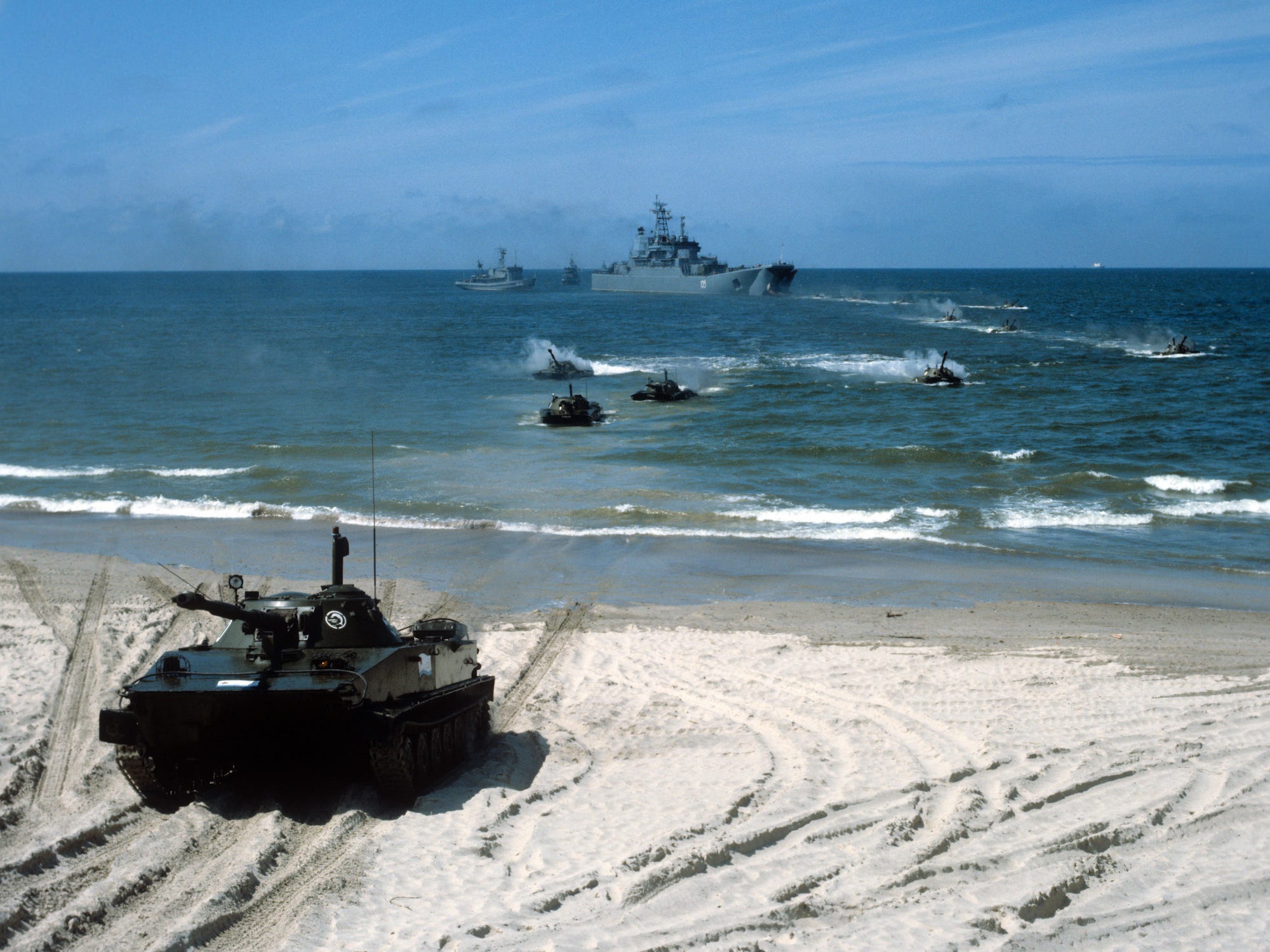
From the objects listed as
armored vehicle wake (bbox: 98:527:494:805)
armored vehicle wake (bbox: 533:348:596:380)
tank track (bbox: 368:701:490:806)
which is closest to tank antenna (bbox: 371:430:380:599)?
armored vehicle wake (bbox: 98:527:494:805)

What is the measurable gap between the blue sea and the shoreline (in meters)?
0.21

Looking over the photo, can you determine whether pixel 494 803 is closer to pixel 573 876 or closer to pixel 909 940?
pixel 573 876

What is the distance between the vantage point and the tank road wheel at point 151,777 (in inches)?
343

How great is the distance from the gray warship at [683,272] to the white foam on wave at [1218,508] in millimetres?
97386

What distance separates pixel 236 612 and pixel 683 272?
391 feet

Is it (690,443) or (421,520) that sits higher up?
(690,443)

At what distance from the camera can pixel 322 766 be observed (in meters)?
8.98

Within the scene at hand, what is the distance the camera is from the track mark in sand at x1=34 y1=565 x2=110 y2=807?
924 cm

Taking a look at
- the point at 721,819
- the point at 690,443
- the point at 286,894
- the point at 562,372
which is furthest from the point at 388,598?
the point at 562,372

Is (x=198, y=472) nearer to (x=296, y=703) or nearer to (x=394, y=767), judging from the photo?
(x=296, y=703)

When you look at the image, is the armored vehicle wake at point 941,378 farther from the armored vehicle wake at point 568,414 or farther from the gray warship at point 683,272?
the gray warship at point 683,272

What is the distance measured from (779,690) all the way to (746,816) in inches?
140

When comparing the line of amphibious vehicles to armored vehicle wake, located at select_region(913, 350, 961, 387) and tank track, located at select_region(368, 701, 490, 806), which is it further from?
armored vehicle wake, located at select_region(913, 350, 961, 387)

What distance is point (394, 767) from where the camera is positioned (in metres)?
8.66
